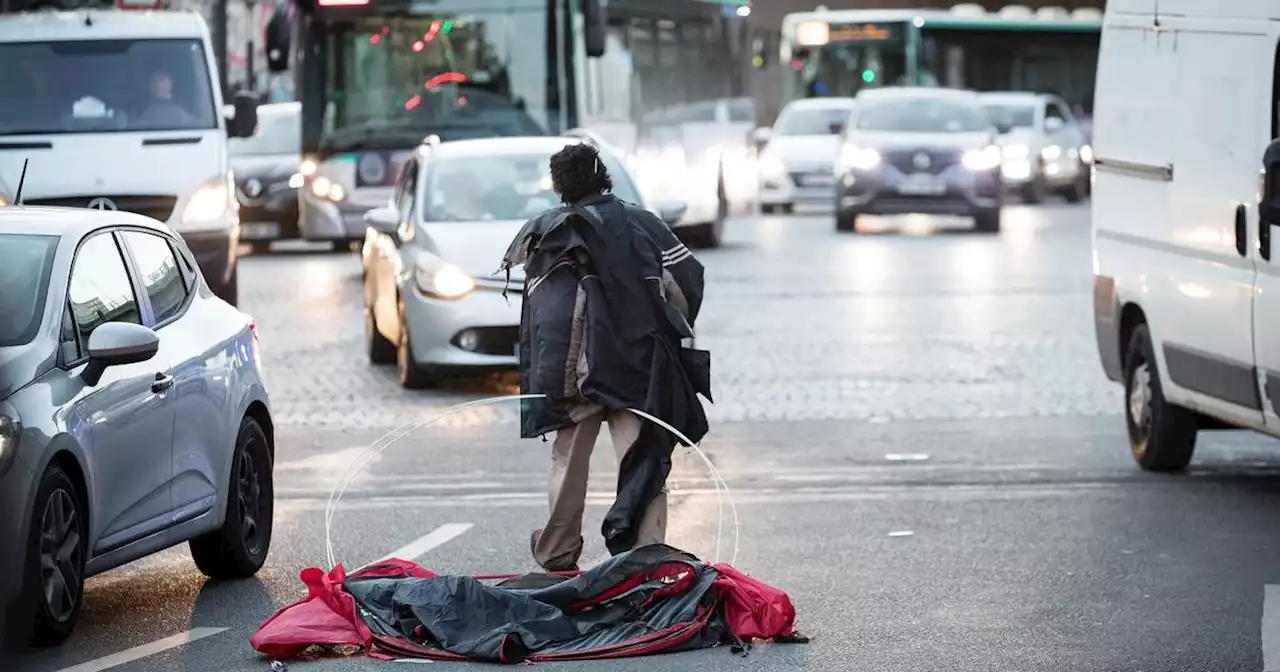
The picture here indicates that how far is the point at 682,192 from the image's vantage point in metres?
32.2

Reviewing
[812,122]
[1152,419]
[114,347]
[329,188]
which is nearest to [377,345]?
[1152,419]

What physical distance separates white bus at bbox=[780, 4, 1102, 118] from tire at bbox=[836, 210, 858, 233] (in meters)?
11.2

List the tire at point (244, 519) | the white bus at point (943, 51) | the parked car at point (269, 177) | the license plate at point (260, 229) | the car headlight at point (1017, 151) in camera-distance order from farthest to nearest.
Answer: the white bus at point (943, 51), the car headlight at point (1017, 151), the license plate at point (260, 229), the parked car at point (269, 177), the tire at point (244, 519)

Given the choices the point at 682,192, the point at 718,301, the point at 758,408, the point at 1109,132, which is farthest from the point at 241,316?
the point at 682,192

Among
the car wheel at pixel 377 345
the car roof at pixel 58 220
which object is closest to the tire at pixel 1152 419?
the car roof at pixel 58 220

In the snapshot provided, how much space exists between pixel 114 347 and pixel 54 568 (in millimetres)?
776

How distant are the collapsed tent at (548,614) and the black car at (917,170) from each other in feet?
87.0

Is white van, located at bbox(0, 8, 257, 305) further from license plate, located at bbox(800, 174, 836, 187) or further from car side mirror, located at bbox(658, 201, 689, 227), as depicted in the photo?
license plate, located at bbox(800, 174, 836, 187)

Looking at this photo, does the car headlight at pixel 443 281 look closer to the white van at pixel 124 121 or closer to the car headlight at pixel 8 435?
the white van at pixel 124 121

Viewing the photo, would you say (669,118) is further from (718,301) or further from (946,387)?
(946,387)

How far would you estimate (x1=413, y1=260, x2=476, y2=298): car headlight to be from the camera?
16.6m

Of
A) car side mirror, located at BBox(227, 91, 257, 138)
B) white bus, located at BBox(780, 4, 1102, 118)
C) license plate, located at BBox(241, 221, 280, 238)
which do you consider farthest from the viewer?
white bus, located at BBox(780, 4, 1102, 118)

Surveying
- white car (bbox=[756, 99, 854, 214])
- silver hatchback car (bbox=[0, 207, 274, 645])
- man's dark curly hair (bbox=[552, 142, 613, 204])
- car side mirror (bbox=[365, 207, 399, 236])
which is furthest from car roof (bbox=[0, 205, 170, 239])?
white car (bbox=[756, 99, 854, 214])

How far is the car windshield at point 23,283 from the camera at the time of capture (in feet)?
27.7
